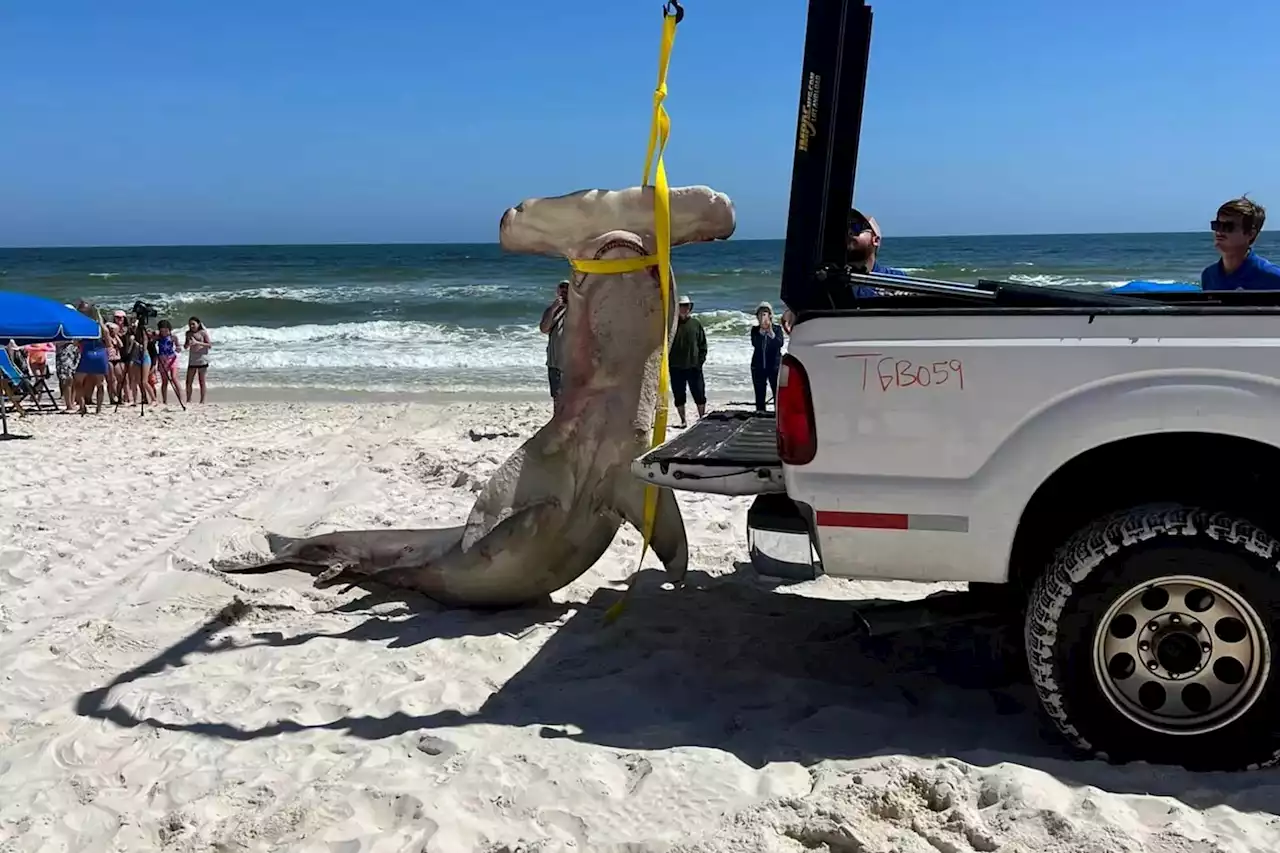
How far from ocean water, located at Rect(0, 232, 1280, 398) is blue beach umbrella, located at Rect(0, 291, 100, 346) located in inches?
221

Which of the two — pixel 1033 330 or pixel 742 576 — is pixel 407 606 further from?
pixel 1033 330

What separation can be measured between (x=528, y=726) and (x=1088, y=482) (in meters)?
2.20

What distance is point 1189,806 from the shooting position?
3.31m

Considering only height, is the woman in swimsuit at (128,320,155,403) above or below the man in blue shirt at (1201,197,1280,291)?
below

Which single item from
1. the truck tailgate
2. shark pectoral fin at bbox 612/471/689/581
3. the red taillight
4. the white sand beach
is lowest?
the white sand beach

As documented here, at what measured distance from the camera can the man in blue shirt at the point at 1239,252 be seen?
16.3 feet

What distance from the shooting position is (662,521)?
5398mm

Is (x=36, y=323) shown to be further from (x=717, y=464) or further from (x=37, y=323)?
(x=717, y=464)

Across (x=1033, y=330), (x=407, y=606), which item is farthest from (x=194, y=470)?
(x=1033, y=330)

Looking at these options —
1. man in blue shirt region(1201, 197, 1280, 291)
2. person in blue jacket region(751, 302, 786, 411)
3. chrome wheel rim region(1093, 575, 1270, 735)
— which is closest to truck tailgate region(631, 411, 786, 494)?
chrome wheel rim region(1093, 575, 1270, 735)

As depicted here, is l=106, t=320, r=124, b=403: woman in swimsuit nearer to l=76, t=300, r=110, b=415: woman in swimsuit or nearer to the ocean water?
l=76, t=300, r=110, b=415: woman in swimsuit

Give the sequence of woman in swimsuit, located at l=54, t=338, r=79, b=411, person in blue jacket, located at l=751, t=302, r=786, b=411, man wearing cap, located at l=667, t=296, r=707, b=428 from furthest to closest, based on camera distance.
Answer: woman in swimsuit, located at l=54, t=338, r=79, b=411 → person in blue jacket, located at l=751, t=302, r=786, b=411 → man wearing cap, located at l=667, t=296, r=707, b=428

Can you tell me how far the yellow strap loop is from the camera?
465 centimetres

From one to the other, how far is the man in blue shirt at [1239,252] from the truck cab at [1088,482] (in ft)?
5.43
